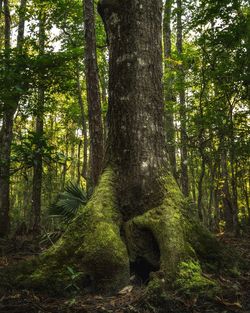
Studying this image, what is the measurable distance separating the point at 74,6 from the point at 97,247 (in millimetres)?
13580

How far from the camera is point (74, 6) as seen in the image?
1513 centimetres

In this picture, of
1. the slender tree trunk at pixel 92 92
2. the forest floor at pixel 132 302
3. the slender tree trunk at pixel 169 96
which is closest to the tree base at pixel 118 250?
the forest floor at pixel 132 302

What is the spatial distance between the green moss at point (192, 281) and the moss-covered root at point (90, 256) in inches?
26.0

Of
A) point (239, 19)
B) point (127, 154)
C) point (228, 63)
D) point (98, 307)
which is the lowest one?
point (98, 307)

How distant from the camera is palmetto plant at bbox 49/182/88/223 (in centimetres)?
884

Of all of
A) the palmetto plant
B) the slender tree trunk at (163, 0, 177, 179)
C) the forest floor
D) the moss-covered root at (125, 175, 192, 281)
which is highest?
the slender tree trunk at (163, 0, 177, 179)

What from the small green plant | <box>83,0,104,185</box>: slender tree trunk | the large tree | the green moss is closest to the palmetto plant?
<box>83,0,104,185</box>: slender tree trunk

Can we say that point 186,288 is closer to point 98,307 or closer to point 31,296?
point 98,307

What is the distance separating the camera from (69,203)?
8.92m

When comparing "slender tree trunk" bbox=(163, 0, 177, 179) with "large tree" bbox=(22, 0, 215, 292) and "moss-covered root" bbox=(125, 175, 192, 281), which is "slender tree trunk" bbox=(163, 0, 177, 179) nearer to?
"large tree" bbox=(22, 0, 215, 292)

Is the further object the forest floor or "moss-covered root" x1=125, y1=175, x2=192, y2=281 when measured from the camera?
"moss-covered root" x1=125, y1=175, x2=192, y2=281

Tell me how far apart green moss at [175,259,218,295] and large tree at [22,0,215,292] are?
0.08 m

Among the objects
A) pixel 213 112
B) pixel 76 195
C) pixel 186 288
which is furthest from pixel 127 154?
pixel 213 112

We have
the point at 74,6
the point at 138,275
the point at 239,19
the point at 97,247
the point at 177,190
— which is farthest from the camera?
the point at 74,6
